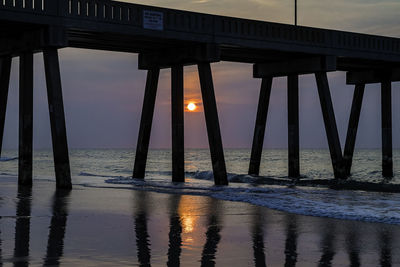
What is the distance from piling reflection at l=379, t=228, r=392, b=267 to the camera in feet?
33.2

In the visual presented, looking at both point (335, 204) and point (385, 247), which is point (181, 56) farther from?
point (385, 247)

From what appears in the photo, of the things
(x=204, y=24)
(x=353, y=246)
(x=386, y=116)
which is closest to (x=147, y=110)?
(x=204, y=24)

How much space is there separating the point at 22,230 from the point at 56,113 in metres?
12.5

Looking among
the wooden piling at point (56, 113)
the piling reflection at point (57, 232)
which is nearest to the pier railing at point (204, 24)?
the wooden piling at point (56, 113)

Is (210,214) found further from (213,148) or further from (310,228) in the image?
(213,148)

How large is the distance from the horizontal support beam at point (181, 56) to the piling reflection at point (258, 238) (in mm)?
13354

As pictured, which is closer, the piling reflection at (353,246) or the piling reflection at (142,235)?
the piling reflection at (142,235)

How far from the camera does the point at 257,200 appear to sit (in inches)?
797

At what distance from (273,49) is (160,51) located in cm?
507

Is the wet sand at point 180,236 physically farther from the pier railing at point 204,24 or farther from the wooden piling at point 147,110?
the wooden piling at point 147,110

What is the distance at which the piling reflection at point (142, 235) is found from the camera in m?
10.0

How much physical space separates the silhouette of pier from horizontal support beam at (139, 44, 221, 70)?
4 centimetres

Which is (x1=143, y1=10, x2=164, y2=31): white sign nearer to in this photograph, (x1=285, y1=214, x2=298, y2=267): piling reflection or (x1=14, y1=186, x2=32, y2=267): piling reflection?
(x1=14, y1=186, x2=32, y2=267): piling reflection

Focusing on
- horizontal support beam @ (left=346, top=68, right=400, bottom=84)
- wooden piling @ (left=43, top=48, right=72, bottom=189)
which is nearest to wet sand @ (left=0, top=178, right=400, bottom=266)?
wooden piling @ (left=43, top=48, right=72, bottom=189)
